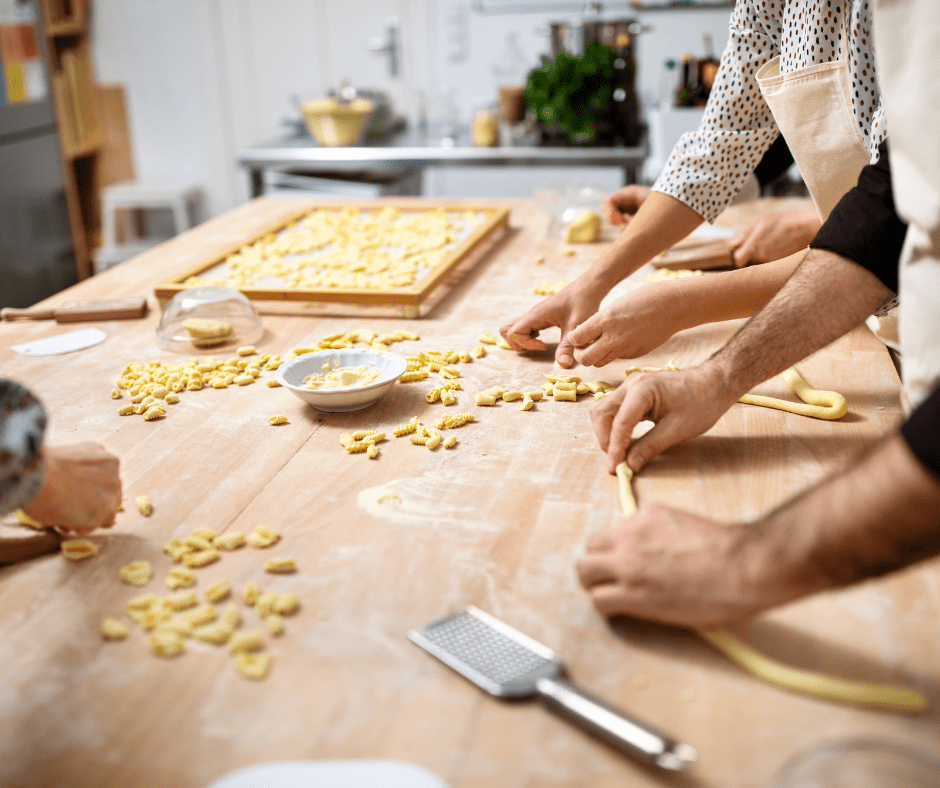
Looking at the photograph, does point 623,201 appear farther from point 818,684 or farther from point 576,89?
point 818,684

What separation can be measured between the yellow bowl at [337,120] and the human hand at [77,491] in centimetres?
297

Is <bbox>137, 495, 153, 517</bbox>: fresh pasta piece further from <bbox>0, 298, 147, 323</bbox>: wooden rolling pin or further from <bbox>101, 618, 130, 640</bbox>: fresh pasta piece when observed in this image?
<bbox>0, 298, 147, 323</bbox>: wooden rolling pin

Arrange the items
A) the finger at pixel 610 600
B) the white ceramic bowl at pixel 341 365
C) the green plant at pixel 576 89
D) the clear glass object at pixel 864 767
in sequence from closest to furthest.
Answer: the clear glass object at pixel 864 767, the finger at pixel 610 600, the white ceramic bowl at pixel 341 365, the green plant at pixel 576 89

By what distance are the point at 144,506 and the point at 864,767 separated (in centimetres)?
79

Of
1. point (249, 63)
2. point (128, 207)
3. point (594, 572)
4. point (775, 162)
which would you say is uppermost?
point (249, 63)

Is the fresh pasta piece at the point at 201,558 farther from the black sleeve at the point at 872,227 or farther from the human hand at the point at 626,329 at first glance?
the black sleeve at the point at 872,227

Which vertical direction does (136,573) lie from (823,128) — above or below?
below

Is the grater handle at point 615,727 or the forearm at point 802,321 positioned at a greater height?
the forearm at point 802,321

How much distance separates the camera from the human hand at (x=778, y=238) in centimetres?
185

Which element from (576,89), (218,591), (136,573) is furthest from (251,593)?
(576,89)

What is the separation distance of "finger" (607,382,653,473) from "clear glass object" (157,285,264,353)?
2.62 feet

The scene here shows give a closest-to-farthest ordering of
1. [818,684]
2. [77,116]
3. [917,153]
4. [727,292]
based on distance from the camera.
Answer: [818,684] < [917,153] < [727,292] < [77,116]

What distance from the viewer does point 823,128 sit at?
4.61 feet

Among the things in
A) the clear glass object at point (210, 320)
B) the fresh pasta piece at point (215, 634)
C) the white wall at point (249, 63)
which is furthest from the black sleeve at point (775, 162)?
the white wall at point (249, 63)
